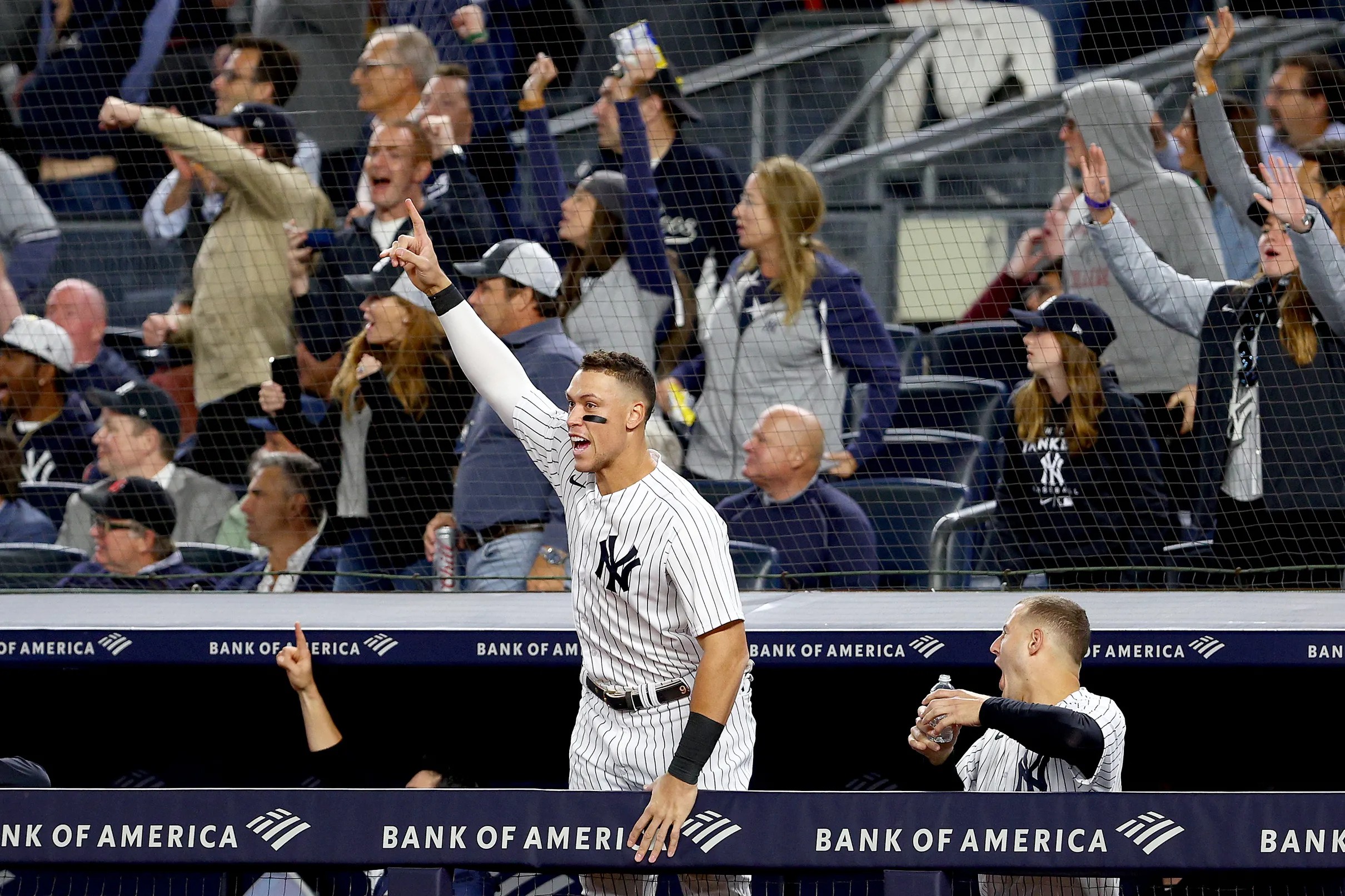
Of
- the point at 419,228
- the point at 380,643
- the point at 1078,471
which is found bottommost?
the point at 380,643

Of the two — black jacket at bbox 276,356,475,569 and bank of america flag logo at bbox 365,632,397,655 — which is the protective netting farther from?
bank of america flag logo at bbox 365,632,397,655

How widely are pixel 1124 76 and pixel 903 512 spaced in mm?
1776

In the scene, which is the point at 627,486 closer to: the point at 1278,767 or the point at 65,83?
the point at 1278,767

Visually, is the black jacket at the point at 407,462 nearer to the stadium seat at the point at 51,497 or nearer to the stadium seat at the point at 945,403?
the stadium seat at the point at 51,497

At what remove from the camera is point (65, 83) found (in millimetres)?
6594

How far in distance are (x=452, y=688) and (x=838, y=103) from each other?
2.78 m

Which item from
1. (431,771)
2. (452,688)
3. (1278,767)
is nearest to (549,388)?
(452,688)

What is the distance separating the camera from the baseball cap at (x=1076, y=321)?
4.55 m

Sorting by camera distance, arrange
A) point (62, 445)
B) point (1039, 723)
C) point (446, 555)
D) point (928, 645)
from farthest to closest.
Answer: point (62, 445) → point (446, 555) → point (928, 645) → point (1039, 723)

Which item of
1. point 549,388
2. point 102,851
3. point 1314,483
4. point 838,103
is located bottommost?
point 102,851

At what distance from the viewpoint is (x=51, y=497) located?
5.59m

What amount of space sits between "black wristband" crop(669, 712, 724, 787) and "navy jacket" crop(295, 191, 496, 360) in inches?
123

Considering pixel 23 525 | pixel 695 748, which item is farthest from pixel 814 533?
pixel 23 525

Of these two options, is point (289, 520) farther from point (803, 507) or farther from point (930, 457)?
point (930, 457)
